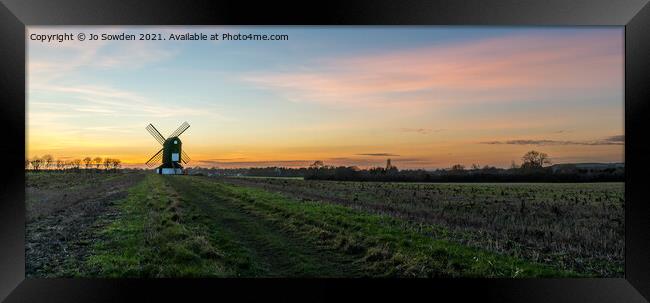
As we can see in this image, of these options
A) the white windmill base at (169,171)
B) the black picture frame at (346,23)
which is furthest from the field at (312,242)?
the white windmill base at (169,171)

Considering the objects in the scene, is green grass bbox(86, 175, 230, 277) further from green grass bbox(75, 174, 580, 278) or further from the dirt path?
the dirt path

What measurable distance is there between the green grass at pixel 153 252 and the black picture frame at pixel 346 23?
0.89 meters

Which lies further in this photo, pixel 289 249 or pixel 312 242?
pixel 312 242

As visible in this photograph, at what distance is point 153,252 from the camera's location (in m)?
8.44

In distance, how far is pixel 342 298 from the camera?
661 cm

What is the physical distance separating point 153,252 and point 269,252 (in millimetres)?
2444

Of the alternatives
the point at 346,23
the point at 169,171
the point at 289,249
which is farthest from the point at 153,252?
the point at 169,171

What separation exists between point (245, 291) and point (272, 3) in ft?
15.0

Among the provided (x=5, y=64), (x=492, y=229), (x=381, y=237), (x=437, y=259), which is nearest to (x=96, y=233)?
(x=5, y=64)

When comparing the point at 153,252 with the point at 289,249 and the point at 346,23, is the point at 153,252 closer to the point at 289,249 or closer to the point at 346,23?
the point at 289,249

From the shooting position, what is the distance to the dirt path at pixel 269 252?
26.6 ft

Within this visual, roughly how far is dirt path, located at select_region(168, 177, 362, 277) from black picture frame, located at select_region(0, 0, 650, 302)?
1488 millimetres

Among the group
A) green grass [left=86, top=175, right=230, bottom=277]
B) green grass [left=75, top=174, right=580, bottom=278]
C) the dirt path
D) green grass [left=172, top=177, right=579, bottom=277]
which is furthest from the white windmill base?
green grass [left=86, top=175, right=230, bottom=277]

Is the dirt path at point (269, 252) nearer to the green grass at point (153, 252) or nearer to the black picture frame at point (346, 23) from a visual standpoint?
the green grass at point (153, 252)
